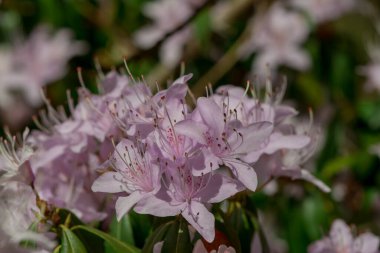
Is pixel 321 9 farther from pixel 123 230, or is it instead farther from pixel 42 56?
pixel 123 230

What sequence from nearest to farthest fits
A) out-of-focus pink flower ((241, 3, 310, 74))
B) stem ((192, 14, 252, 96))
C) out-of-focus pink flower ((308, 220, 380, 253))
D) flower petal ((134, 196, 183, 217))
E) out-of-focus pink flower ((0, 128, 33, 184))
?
flower petal ((134, 196, 183, 217)), out-of-focus pink flower ((0, 128, 33, 184)), out-of-focus pink flower ((308, 220, 380, 253)), stem ((192, 14, 252, 96)), out-of-focus pink flower ((241, 3, 310, 74))

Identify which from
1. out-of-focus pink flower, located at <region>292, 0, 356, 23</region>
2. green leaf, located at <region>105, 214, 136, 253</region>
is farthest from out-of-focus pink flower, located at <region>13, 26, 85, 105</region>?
green leaf, located at <region>105, 214, 136, 253</region>

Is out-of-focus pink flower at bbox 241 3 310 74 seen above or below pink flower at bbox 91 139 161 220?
below

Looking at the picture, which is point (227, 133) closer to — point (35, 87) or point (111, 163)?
point (111, 163)

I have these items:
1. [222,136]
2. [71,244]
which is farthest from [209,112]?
[71,244]

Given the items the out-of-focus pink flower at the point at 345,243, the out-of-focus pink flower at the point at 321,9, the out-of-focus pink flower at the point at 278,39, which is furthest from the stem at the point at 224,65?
the out-of-focus pink flower at the point at 345,243

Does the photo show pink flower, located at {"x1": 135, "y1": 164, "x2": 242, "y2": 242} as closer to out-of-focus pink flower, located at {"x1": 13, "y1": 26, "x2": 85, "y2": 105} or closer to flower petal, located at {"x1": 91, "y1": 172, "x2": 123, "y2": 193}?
flower petal, located at {"x1": 91, "y1": 172, "x2": 123, "y2": 193}

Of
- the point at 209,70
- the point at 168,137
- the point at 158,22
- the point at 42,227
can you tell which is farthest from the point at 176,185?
the point at 158,22
